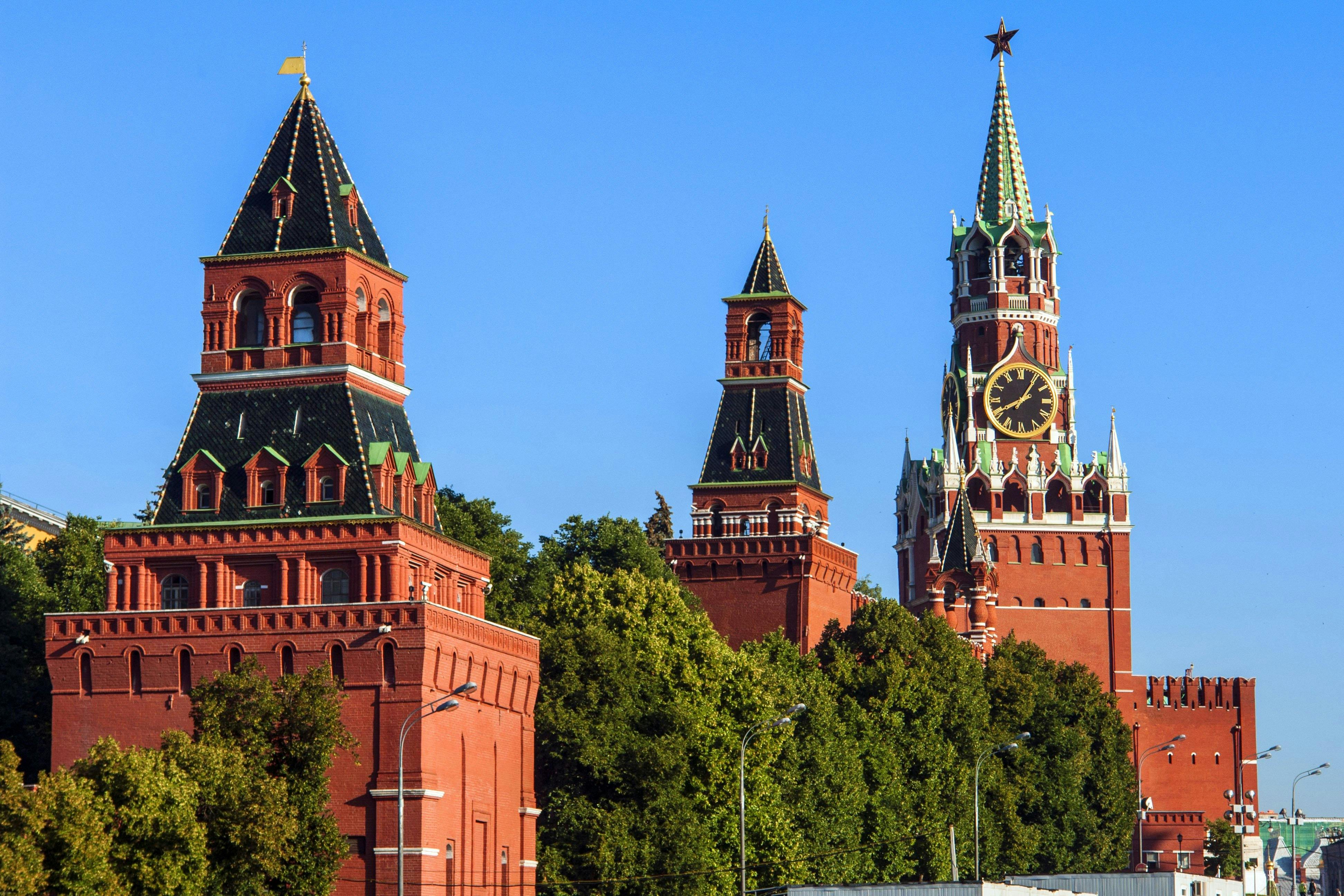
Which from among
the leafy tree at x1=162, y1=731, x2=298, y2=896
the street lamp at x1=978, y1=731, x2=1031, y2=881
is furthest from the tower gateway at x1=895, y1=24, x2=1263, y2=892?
the leafy tree at x1=162, y1=731, x2=298, y2=896

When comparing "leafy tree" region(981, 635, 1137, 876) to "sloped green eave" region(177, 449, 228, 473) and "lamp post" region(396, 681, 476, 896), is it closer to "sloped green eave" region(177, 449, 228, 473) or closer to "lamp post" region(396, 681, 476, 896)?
"lamp post" region(396, 681, 476, 896)

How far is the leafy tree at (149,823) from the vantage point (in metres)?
69.8

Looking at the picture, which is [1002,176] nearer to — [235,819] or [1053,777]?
[1053,777]

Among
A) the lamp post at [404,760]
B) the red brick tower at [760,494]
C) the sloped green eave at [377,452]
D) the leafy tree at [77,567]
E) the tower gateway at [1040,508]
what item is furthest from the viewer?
the tower gateway at [1040,508]

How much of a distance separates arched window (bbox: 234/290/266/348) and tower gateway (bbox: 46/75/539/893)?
0.09 meters

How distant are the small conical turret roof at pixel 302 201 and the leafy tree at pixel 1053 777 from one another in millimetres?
46901

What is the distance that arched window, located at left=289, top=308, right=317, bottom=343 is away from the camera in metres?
87.3

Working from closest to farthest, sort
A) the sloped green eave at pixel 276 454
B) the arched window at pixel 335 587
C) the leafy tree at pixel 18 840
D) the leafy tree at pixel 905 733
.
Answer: the leafy tree at pixel 18 840, the arched window at pixel 335 587, the sloped green eave at pixel 276 454, the leafy tree at pixel 905 733

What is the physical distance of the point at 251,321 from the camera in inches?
3467

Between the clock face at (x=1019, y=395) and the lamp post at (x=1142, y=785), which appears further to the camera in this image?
the clock face at (x=1019, y=395)

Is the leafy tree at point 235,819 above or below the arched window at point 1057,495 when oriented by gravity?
below

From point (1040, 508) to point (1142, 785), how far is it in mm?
20358

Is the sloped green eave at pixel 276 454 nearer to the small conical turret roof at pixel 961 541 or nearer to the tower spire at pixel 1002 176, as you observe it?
the small conical turret roof at pixel 961 541

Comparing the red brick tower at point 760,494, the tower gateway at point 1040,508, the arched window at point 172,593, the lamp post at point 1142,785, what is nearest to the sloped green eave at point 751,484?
the red brick tower at point 760,494
